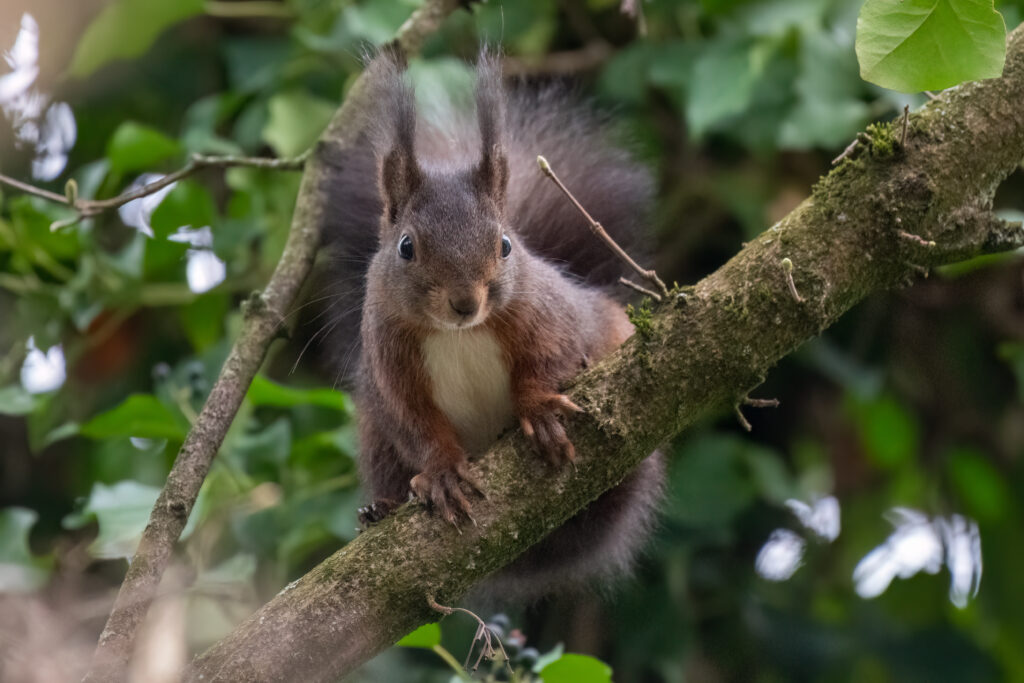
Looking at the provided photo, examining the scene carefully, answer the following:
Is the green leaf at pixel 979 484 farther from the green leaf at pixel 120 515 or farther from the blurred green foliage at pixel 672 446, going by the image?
the green leaf at pixel 120 515

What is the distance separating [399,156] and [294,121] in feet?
3.22

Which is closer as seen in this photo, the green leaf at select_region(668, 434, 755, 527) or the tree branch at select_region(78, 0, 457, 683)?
the tree branch at select_region(78, 0, 457, 683)

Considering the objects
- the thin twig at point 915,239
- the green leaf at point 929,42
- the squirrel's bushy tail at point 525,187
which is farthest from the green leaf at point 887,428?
the green leaf at point 929,42

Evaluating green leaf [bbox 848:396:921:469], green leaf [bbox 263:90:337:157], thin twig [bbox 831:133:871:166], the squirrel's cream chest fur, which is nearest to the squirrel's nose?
the squirrel's cream chest fur

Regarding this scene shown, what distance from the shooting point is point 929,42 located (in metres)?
1.50

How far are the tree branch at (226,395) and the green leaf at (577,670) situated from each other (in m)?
0.75

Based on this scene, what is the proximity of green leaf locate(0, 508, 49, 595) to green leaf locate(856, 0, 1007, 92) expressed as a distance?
234cm

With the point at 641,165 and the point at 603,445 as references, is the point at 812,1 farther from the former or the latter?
the point at 603,445

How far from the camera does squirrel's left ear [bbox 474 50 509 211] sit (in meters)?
2.30

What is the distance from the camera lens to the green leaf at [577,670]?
1.99 m

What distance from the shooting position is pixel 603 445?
1893 mm

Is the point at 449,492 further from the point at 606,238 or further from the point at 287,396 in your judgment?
the point at 287,396

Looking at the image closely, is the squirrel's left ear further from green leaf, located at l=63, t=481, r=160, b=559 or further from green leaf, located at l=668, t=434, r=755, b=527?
green leaf, located at l=668, t=434, r=755, b=527

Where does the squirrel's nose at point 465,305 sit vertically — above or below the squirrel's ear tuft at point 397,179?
below
